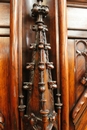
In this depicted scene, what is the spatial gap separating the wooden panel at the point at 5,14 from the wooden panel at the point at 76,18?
0.22 m

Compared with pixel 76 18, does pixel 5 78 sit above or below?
below

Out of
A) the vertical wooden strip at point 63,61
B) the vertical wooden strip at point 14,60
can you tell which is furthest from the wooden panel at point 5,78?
the vertical wooden strip at point 63,61

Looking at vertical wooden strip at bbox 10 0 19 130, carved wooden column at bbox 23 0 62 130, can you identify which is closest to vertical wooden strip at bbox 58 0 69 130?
carved wooden column at bbox 23 0 62 130

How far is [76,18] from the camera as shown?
0.65 meters

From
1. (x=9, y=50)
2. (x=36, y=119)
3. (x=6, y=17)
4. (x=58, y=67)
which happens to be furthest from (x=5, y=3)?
(x=36, y=119)

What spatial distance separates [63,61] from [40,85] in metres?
0.13

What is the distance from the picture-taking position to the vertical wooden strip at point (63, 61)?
0.58 m

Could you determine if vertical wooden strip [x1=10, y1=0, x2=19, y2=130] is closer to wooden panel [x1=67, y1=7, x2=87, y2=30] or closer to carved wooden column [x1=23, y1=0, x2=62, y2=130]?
carved wooden column [x1=23, y1=0, x2=62, y2=130]

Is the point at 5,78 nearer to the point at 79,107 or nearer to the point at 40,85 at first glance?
the point at 40,85

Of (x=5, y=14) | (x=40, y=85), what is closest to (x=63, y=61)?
(x=40, y=85)

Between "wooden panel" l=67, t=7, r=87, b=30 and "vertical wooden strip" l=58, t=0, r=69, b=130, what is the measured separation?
2.6 inches

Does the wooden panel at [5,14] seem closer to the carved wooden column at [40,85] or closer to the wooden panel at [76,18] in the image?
the carved wooden column at [40,85]

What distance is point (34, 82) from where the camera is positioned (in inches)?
21.4

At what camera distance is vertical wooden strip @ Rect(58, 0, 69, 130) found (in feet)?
1.91
